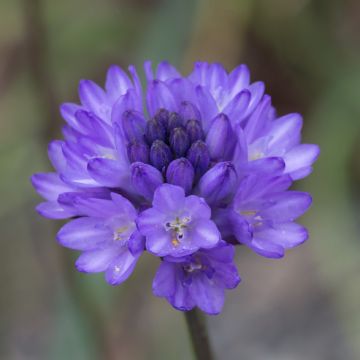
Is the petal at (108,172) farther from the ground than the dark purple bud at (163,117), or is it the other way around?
the dark purple bud at (163,117)

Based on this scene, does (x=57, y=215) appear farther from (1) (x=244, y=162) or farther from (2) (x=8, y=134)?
(2) (x=8, y=134)

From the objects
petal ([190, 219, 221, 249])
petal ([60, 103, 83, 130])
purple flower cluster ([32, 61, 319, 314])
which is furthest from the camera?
petal ([60, 103, 83, 130])

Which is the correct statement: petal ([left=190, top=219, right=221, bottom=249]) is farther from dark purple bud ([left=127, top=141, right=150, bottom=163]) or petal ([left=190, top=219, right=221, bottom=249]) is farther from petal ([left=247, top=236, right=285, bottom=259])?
dark purple bud ([left=127, top=141, right=150, bottom=163])

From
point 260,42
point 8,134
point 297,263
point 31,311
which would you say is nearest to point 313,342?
point 297,263

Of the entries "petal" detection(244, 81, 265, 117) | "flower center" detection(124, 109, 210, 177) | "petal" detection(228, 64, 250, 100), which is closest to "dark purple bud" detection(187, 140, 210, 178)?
"flower center" detection(124, 109, 210, 177)

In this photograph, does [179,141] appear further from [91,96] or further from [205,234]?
[91,96]

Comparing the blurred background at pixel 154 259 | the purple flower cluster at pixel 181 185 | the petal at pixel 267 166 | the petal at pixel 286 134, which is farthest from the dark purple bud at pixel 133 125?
the blurred background at pixel 154 259

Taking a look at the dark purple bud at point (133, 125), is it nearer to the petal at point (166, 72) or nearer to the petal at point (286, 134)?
the petal at point (166, 72)
